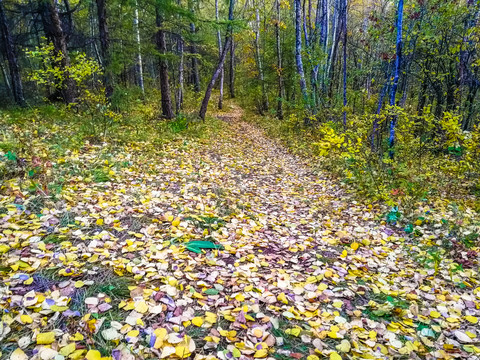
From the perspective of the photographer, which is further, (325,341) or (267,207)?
(267,207)

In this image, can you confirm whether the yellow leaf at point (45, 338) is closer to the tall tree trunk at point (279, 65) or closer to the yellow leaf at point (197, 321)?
the yellow leaf at point (197, 321)

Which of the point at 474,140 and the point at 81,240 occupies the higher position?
the point at 474,140

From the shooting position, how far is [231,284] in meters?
2.87

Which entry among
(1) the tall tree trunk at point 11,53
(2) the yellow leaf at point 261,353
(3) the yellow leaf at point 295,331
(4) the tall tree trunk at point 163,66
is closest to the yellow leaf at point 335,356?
(3) the yellow leaf at point 295,331

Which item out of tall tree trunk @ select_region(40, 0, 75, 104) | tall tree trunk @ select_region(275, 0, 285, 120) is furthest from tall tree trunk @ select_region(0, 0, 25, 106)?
tall tree trunk @ select_region(275, 0, 285, 120)

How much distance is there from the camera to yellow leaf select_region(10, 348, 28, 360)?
173cm

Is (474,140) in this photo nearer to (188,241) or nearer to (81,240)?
(188,241)

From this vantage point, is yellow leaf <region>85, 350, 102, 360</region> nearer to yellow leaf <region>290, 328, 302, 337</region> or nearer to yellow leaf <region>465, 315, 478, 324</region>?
yellow leaf <region>290, 328, 302, 337</region>

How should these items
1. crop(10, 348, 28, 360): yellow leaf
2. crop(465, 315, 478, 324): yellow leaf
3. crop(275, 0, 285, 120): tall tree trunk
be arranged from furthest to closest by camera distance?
1. crop(275, 0, 285, 120): tall tree trunk
2. crop(465, 315, 478, 324): yellow leaf
3. crop(10, 348, 28, 360): yellow leaf

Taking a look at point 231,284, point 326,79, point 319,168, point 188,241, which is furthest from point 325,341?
point 326,79

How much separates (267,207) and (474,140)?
4135mm

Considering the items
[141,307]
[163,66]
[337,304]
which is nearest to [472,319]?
[337,304]

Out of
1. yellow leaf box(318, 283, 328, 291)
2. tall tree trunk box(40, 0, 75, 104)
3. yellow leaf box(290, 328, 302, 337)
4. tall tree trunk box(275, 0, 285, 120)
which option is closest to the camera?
yellow leaf box(290, 328, 302, 337)

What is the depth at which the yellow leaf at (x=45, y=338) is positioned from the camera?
73.2 inches
